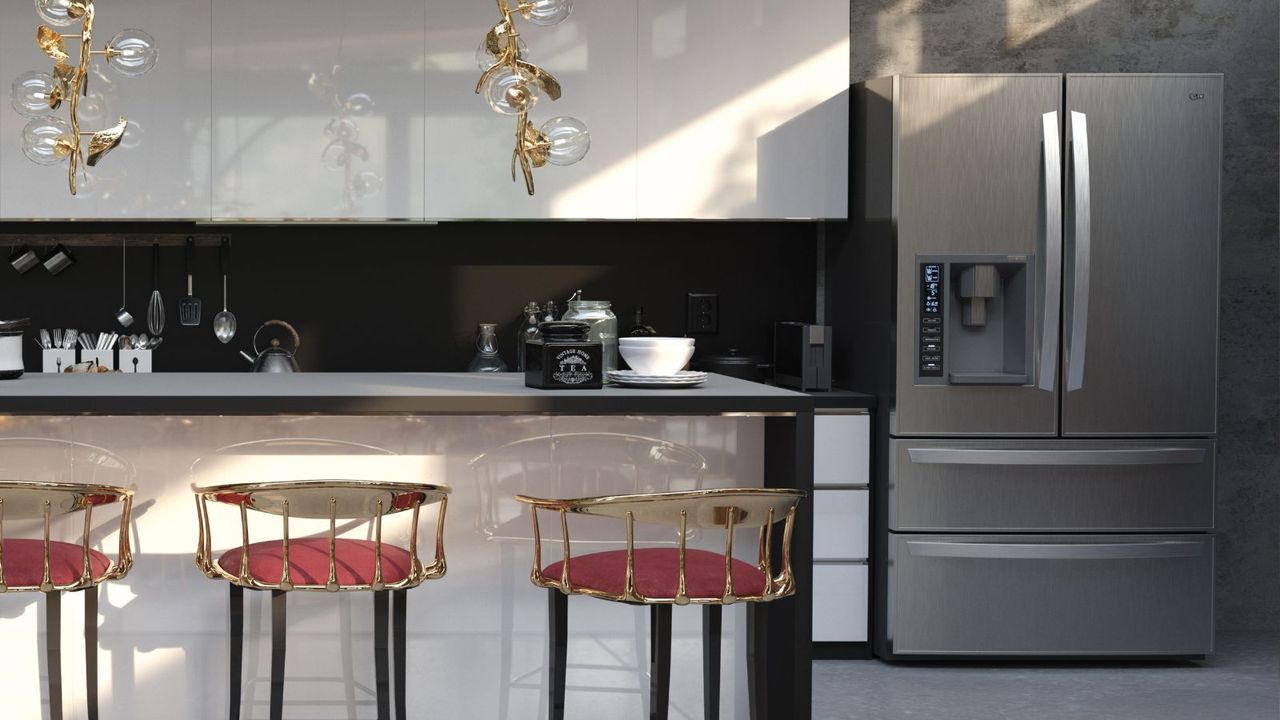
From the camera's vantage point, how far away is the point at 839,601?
3754mm

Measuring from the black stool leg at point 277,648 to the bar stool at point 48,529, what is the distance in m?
0.31

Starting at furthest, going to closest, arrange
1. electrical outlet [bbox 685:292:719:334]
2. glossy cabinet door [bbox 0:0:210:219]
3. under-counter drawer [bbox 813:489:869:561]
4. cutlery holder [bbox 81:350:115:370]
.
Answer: electrical outlet [bbox 685:292:719:334]
cutlery holder [bbox 81:350:115:370]
glossy cabinet door [bbox 0:0:210:219]
under-counter drawer [bbox 813:489:869:561]

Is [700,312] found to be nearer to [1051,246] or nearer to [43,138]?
[1051,246]

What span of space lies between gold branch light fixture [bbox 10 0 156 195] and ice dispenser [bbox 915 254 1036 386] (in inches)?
92.2

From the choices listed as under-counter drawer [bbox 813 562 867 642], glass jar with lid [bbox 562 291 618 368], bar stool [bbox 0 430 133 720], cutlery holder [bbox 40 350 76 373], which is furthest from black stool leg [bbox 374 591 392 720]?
cutlery holder [bbox 40 350 76 373]

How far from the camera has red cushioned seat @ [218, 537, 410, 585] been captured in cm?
209

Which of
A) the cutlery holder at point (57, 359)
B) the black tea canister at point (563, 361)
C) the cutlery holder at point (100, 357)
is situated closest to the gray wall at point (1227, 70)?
the black tea canister at point (563, 361)

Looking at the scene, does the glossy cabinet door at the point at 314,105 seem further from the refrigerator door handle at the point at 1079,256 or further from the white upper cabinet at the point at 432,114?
Result: the refrigerator door handle at the point at 1079,256

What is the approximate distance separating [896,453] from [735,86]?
1.40 meters

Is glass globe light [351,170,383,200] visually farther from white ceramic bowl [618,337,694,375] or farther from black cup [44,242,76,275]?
white ceramic bowl [618,337,694,375]

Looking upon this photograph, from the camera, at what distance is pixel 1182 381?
363cm

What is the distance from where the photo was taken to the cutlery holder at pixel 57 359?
4.08 meters

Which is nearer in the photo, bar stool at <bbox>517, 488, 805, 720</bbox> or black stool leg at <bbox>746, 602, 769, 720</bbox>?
bar stool at <bbox>517, 488, 805, 720</bbox>

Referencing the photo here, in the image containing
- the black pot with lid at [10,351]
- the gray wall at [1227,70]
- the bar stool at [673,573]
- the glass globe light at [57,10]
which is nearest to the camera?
the bar stool at [673,573]
